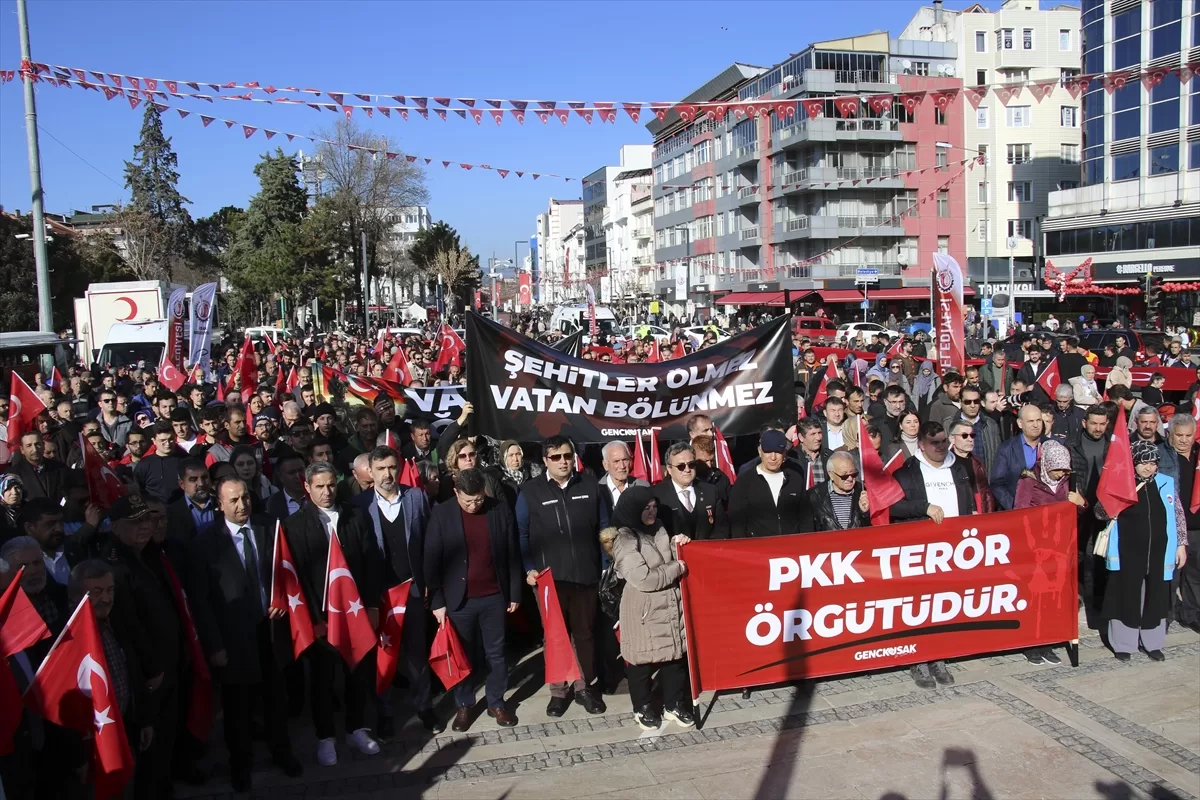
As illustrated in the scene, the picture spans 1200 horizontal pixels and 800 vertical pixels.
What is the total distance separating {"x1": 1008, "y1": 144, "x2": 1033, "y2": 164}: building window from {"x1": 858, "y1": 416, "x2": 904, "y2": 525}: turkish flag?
2308 inches

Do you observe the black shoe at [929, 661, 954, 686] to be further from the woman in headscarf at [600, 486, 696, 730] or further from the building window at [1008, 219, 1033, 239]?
the building window at [1008, 219, 1033, 239]

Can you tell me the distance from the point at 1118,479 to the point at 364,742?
5.33 metres

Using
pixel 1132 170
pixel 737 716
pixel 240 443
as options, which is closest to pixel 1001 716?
pixel 737 716

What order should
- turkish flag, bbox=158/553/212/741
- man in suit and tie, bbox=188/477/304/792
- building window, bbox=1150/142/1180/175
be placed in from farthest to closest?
building window, bbox=1150/142/1180/175 → man in suit and tie, bbox=188/477/304/792 → turkish flag, bbox=158/553/212/741

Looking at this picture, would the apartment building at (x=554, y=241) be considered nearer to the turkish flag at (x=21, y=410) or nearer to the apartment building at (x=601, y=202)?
the apartment building at (x=601, y=202)

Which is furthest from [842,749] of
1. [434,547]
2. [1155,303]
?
[1155,303]

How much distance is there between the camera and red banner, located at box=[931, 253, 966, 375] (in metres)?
13.7

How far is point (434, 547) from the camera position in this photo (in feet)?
20.3

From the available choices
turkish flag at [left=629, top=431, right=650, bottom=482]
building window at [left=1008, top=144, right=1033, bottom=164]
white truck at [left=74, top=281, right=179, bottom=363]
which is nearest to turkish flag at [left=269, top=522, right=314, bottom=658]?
turkish flag at [left=629, top=431, right=650, bottom=482]

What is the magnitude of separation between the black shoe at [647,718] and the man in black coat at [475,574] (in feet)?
2.61

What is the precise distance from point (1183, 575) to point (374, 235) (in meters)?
50.4

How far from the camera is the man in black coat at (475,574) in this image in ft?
20.3

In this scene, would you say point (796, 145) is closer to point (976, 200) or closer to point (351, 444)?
point (976, 200)

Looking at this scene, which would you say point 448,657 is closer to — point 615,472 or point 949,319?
point 615,472
